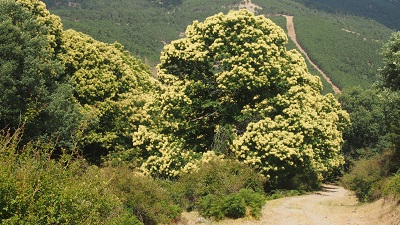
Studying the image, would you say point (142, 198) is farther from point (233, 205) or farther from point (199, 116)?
point (199, 116)

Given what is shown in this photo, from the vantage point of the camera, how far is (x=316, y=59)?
137875 millimetres

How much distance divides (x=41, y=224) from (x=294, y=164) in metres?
15.9

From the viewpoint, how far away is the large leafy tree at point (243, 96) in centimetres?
2053

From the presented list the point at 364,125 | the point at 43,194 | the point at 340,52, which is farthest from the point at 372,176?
the point at 340,52

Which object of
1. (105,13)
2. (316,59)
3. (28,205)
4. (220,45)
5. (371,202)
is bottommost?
(371,202)

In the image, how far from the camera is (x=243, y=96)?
22516 mm

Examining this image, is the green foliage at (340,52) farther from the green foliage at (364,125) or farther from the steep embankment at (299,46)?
the green foliage at (364,125)

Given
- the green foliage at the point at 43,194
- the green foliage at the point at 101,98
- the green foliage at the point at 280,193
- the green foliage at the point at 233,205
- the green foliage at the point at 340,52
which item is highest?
the green foliage at the point at 340,52

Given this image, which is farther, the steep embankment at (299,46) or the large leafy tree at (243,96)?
the steep embankment at (299,46)

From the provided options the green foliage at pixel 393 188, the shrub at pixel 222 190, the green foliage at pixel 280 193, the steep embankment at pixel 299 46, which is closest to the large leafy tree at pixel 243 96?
the green foliage at pixel 280 193

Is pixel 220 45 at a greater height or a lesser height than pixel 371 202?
greater

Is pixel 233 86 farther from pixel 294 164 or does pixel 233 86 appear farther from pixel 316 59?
pixel 316 59

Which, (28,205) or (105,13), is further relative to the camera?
(105,13)

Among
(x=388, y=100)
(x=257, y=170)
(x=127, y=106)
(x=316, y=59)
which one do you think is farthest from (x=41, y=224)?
(x=316, y=59)
